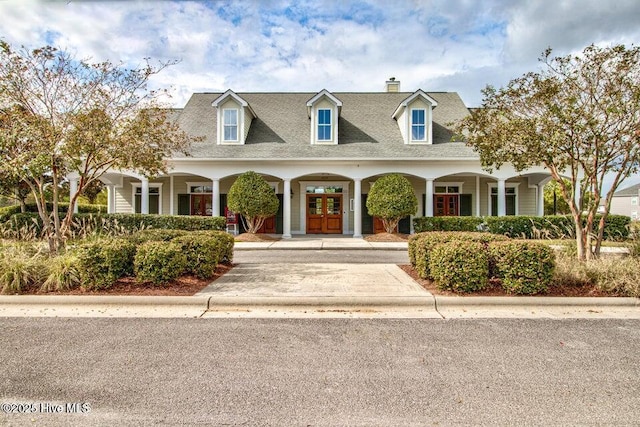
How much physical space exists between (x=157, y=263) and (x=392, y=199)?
11174mm

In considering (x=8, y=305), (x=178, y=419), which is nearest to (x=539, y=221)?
(x=178, y=419)

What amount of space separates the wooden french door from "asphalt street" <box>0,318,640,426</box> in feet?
47.0

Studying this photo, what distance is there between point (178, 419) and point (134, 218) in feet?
47.4

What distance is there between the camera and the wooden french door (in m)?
18.9

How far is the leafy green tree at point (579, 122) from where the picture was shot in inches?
259

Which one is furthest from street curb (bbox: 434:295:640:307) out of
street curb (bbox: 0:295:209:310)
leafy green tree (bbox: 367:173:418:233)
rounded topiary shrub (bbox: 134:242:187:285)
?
leafy green tree (bbox: 367:173:418:233)

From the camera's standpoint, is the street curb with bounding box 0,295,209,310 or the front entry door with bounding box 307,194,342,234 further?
the front entry door with bounding box 307,194,342,234

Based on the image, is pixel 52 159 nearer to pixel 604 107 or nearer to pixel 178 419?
pixel 178 419

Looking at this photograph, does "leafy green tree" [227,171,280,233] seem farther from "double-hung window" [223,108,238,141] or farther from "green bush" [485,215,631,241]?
"green bush" [485,215,631,241]

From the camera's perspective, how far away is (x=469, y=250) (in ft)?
19.1

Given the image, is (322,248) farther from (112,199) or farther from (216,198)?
(112,199)

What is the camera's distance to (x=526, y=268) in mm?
5688

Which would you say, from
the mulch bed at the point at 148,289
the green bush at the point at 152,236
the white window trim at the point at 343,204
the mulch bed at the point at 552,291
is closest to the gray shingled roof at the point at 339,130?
the white window trim at the point at 343,204

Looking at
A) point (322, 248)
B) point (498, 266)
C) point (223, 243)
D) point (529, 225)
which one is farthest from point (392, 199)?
point (498, 266)
